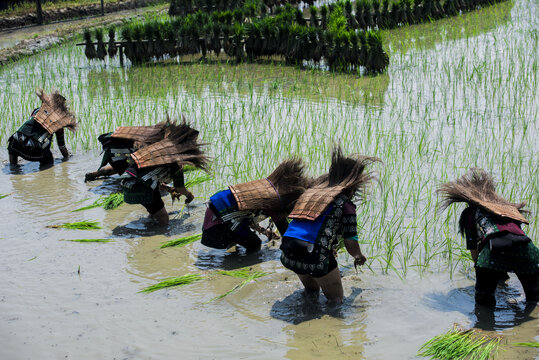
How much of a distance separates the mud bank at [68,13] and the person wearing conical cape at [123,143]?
44.1ft

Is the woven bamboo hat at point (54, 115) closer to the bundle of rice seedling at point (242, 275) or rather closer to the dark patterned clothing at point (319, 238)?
the bundle of rice seedling at point (242, 275)

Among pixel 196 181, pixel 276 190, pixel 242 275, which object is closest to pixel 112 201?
pixel 196 181

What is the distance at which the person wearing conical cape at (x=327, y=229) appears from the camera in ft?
11.3

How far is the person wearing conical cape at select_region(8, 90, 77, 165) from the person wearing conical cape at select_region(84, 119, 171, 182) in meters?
0.72

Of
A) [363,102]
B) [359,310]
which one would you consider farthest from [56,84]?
[359,310]

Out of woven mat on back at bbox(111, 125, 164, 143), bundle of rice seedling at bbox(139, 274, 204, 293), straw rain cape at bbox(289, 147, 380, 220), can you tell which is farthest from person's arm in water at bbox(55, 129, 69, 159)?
straw rain cape at bbox(289, 147, 380, 220)

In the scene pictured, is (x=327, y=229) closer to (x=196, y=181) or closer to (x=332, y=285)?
(x=332, y=285)

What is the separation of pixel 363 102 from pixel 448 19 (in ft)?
21.7

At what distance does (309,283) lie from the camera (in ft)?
12.3

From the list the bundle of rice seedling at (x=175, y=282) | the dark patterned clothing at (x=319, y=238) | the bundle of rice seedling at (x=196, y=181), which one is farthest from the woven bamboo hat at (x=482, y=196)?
the bundle of rice seedling at (x=196, y=181)

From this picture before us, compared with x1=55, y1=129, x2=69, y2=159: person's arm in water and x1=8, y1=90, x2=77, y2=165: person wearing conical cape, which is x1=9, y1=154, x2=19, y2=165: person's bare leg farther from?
→ x1=55, y1=129, x2=69, y2=159: person's arm in water

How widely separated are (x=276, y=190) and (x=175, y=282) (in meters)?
0.84

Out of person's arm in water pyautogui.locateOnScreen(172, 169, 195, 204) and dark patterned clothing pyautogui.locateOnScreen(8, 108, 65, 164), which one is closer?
person's arm in water pyautogui.locateOnScreen(172, 169, 195, 204)

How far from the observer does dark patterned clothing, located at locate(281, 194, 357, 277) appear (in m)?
3.45
